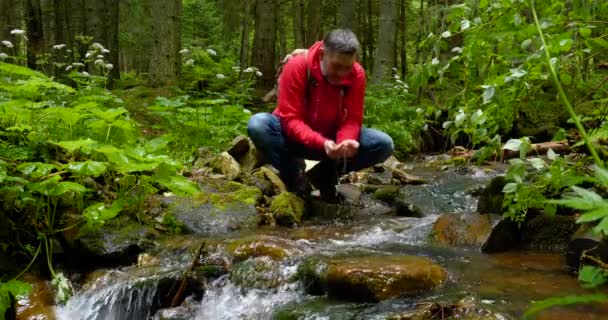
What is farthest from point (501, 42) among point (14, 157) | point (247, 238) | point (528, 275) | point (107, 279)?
point (14, 157)

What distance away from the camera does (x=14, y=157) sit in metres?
3.28

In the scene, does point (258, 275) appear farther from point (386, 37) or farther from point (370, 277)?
point (386, 37)

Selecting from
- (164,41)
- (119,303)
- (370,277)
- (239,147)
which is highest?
(164,41)

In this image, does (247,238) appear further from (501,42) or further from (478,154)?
(501,42)

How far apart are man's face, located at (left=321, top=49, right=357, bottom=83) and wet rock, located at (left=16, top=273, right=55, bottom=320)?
2.28 meters

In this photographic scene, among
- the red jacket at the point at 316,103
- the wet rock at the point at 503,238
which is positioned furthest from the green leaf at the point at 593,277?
the red jacket at the point at 316,103

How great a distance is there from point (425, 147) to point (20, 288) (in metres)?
7.59

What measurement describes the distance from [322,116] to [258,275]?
5.00 feet

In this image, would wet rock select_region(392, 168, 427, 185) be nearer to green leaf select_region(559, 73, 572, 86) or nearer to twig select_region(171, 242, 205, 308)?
twig select_region(171, 242, 205, 308)

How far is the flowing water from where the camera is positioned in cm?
258

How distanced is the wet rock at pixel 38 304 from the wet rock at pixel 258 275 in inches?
39.4

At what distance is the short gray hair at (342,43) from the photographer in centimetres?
363

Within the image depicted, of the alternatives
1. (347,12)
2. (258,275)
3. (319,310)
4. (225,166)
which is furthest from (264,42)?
(319,310)

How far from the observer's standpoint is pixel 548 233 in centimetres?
364
